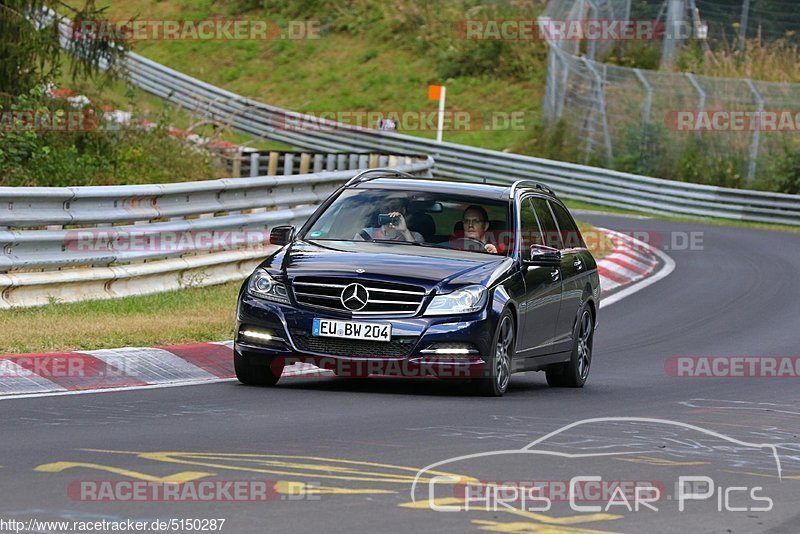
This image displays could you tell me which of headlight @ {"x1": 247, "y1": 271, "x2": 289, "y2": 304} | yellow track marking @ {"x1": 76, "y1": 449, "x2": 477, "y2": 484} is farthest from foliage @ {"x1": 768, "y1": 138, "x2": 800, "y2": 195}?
yellow track marking @ {"x1": 76, "y1": 449, "x2": 477, "y2": 484}

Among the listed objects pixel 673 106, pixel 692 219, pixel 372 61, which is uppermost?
pixel 372 61

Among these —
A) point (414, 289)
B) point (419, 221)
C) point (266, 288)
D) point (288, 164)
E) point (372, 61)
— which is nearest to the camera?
point (414, 289)

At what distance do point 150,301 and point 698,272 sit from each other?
1150cm

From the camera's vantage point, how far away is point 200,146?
29.3 metres

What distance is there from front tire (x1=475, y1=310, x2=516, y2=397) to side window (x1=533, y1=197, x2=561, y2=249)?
1481 mm

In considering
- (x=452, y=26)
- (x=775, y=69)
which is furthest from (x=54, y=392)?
(x=452, y=26)

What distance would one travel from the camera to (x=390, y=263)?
11391 millimetres

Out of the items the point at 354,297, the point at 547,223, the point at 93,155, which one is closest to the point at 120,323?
the point at 354,297

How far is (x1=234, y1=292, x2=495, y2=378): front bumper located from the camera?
36.3 ft

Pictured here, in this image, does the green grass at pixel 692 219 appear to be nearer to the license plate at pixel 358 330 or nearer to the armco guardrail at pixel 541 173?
the armco guardrail at pixel 541 173

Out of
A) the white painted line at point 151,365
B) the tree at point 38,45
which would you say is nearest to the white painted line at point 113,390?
the white painted line at point 151,365

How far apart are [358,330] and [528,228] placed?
86.1 inches

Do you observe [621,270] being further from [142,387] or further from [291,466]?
[291,466]

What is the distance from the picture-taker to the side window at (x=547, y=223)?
13.1 meters
